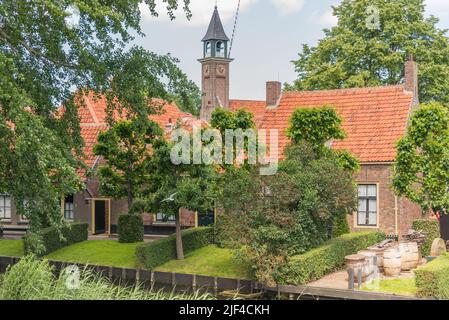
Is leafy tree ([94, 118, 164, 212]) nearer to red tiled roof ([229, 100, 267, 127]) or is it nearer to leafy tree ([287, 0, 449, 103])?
leafy tree ([287, 0, 449, 103])

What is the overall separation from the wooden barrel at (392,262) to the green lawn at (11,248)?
13783mm

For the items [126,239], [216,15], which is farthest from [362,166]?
[216,15]

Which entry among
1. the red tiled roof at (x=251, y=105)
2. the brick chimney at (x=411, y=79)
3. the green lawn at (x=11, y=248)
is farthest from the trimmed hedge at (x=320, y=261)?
the red tiled roof at (x=251, y=105)

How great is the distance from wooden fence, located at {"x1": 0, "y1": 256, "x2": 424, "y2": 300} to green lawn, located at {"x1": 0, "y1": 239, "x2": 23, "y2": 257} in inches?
14.0

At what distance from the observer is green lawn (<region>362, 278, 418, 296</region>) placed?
760 inches

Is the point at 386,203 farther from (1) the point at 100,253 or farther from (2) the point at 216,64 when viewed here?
(2) the point at 216,64

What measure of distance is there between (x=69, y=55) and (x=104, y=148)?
8.38 m

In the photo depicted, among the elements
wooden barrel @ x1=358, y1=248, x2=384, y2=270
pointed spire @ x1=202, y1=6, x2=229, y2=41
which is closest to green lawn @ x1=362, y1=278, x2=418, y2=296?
wooden barrel @ x1=358, y1=248, x2=384, y2=270

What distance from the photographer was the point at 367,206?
94.4ft

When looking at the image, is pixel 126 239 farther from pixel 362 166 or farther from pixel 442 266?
pixel 442 266

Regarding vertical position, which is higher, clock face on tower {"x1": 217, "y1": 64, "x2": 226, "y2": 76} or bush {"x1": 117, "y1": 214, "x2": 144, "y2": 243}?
clock face on tower {"x1": 217, "y1": 64, "x2": 226, "y2": 76}

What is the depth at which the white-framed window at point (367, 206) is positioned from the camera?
28.6 meters

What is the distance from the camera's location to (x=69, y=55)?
67.1ft

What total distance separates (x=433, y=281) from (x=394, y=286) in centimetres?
162
